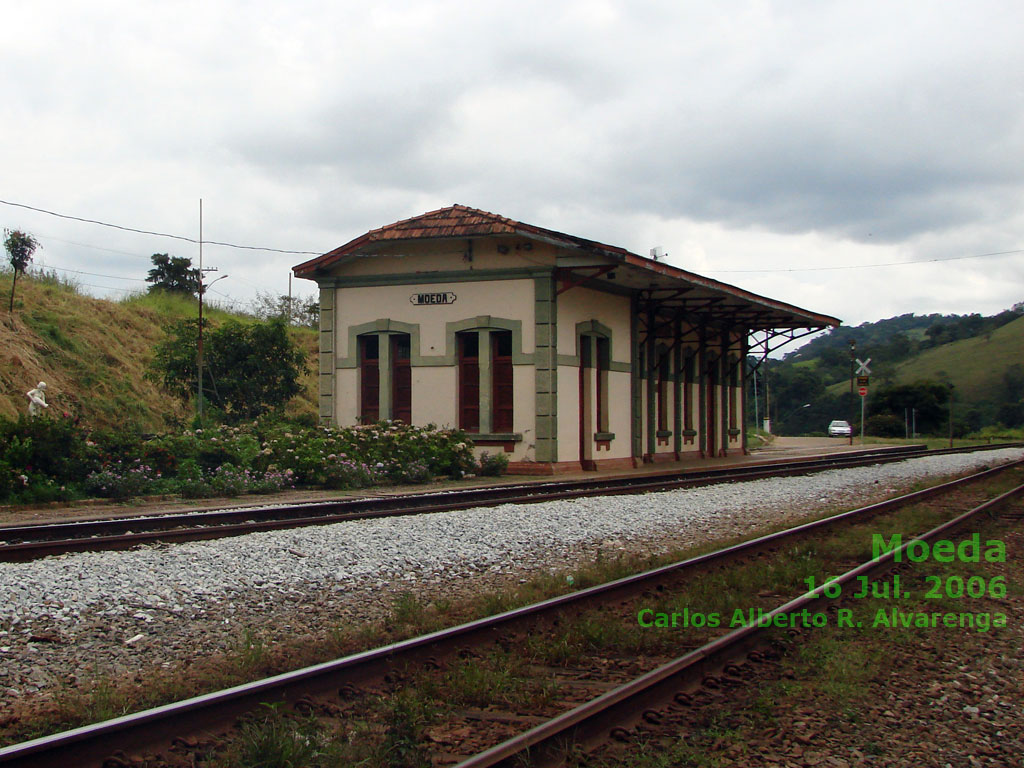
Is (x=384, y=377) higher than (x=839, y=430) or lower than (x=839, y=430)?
higher

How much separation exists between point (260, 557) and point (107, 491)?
673 cm

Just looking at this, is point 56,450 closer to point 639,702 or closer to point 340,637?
point 340,637

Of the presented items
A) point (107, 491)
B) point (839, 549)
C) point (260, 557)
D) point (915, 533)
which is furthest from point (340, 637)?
point (107, 491)

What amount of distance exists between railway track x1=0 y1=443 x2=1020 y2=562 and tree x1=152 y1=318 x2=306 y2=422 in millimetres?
13506

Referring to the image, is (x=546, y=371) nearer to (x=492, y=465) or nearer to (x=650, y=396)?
(x=492, y=465)

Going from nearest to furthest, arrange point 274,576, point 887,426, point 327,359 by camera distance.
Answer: point 274,576 < point 327,359 < point 887,426

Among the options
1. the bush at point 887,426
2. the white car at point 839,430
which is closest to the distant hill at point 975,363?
the white car at point 839,430

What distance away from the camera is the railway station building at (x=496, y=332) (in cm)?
2089

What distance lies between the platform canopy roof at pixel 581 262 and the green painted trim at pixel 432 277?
45 cm

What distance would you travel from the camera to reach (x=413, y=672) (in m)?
5.01

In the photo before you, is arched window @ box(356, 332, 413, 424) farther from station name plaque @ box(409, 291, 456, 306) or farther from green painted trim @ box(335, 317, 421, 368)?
station name plaque @ box(409, 291, 456, 306)

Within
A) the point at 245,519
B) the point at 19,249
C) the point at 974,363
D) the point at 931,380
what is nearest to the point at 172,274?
the point at 19,249

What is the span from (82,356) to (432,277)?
43.5 feet

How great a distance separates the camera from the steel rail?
12.0 feet
